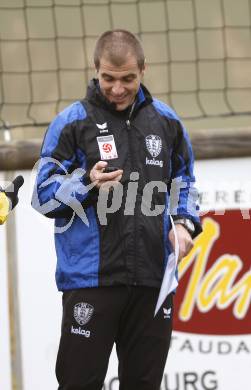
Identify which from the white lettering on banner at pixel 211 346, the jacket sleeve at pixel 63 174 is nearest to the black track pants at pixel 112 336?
the jacket sleeve at pixel 63 174

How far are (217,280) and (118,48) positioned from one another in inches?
62.9

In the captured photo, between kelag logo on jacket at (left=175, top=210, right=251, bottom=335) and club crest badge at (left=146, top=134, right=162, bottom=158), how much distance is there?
114cm

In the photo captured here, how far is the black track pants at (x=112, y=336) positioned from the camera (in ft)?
12.7

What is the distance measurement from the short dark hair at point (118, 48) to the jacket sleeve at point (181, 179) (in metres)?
0.34

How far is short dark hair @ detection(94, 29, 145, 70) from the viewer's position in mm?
3885

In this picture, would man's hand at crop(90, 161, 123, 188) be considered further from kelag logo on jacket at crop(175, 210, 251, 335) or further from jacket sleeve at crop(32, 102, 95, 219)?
kelag logo on jacket at crop(175, 210, 251, 335)

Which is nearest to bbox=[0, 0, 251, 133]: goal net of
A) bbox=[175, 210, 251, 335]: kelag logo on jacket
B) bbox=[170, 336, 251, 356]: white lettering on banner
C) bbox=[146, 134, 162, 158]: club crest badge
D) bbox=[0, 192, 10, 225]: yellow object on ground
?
bbox=[175, 210, 251, 335]: kelag logo on jacket

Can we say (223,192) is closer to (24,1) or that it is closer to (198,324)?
(198,324)

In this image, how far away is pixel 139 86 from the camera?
400cm

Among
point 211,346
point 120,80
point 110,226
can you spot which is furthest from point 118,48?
point 211,346

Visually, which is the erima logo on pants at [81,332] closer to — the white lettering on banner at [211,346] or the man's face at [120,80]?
the man's face at [120,80]

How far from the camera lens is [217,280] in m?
5.06

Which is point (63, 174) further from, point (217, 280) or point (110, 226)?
point (217, 280)

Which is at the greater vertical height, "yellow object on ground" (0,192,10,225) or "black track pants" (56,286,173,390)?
"yellow object on ground" (0,192,10,225)
